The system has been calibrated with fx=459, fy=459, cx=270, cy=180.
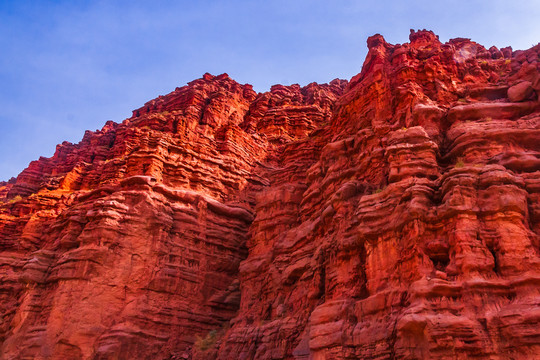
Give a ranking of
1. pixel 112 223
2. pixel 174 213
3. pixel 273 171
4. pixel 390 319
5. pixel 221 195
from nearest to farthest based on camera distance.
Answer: pixel 390 319
pixel 112 223
pixel 174 213
pixel 221 195
pixel 273 171

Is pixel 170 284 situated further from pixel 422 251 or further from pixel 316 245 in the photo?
pixel 422 251

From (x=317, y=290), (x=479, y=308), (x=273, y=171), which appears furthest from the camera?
(x=273, y=171)

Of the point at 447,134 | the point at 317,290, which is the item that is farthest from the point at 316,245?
the point at 447,134

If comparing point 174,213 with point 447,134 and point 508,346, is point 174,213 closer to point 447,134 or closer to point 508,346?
point 447,134

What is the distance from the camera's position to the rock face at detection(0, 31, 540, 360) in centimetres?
1482

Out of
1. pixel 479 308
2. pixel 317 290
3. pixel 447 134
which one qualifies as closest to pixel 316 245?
pixel 317 290

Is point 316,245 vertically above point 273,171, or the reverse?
point 273,171

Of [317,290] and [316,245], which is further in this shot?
[316,245]

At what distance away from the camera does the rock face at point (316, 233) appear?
48.6 ft

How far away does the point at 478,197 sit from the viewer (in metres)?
16.2

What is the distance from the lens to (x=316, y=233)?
25.0 meters

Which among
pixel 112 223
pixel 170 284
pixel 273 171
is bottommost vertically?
pixel 170 284

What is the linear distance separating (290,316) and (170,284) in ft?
31.4

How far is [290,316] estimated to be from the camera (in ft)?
73.5
